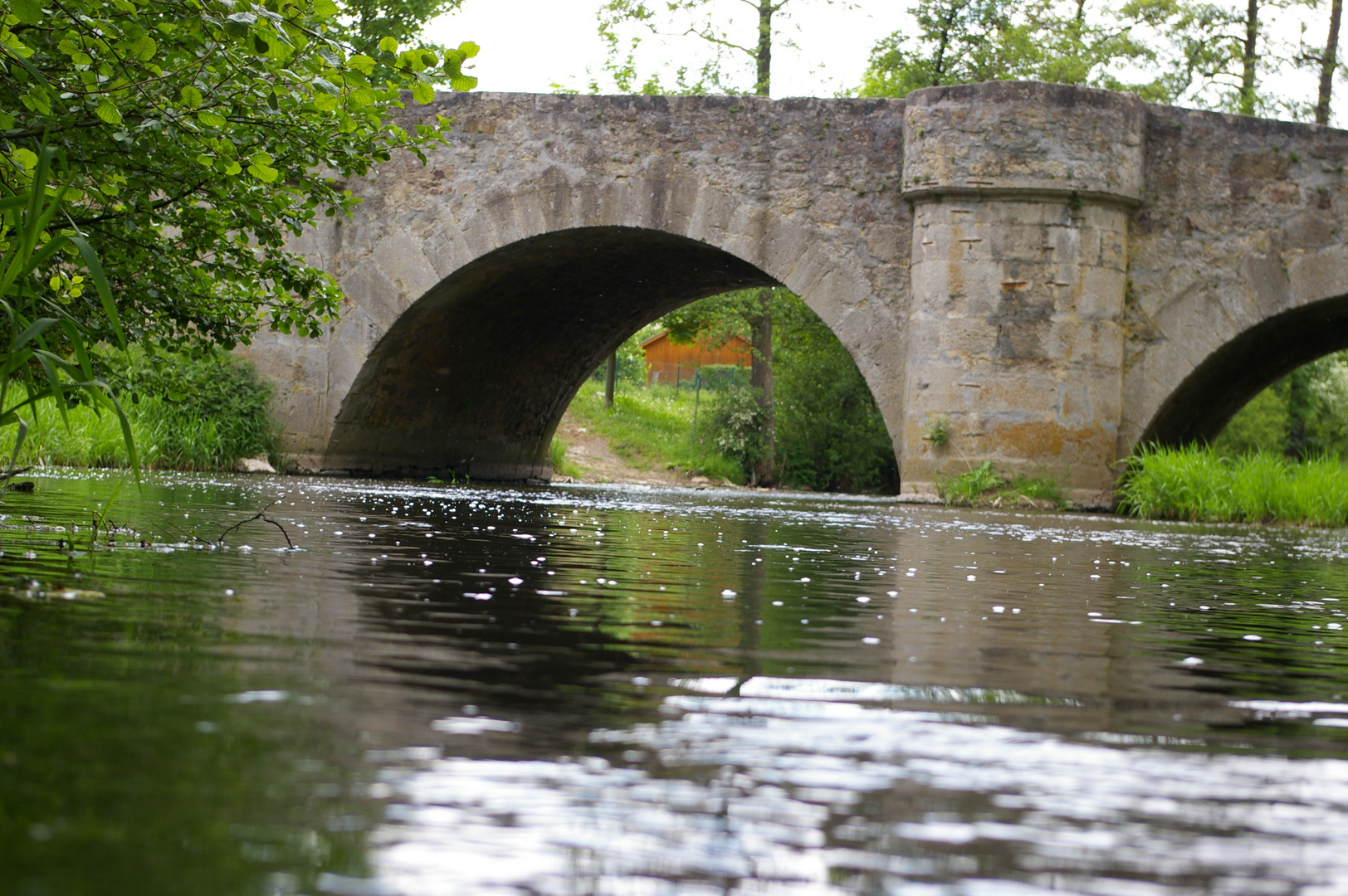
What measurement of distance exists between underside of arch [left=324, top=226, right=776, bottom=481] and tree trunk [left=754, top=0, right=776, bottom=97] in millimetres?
9162

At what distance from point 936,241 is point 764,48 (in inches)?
585

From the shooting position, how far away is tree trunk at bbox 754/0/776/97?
25.0 meters

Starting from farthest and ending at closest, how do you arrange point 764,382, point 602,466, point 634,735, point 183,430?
point 764,382 < point 602,466 < point 183,430 < point 634,735

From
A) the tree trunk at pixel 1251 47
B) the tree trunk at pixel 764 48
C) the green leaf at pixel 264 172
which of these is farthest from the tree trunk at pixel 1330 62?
the green leaf at pixel 264 172

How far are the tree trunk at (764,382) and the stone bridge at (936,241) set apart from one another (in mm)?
11711

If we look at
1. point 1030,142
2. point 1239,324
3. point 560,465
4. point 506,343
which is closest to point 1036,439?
point 1239,324

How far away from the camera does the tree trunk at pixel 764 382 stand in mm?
25625

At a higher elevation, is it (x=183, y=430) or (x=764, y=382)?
(x=764, y=382)

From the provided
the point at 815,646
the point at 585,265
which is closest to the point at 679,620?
the point at 815,646

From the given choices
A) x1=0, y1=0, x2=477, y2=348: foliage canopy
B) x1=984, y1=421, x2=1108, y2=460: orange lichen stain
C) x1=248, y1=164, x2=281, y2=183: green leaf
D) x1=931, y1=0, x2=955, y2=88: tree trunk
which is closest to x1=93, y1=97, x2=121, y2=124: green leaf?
x1=0, y1=0, x2=477, y2=348: foliage canopy

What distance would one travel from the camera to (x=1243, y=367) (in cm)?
1326

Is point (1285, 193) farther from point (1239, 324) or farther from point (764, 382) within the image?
point (764, 382)

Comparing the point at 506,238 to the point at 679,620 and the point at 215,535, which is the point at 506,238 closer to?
the point at 215,535

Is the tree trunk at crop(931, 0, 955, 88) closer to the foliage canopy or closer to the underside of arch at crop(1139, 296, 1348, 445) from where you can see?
the underside of arch at crop(1139, 296, 1348, 445)
